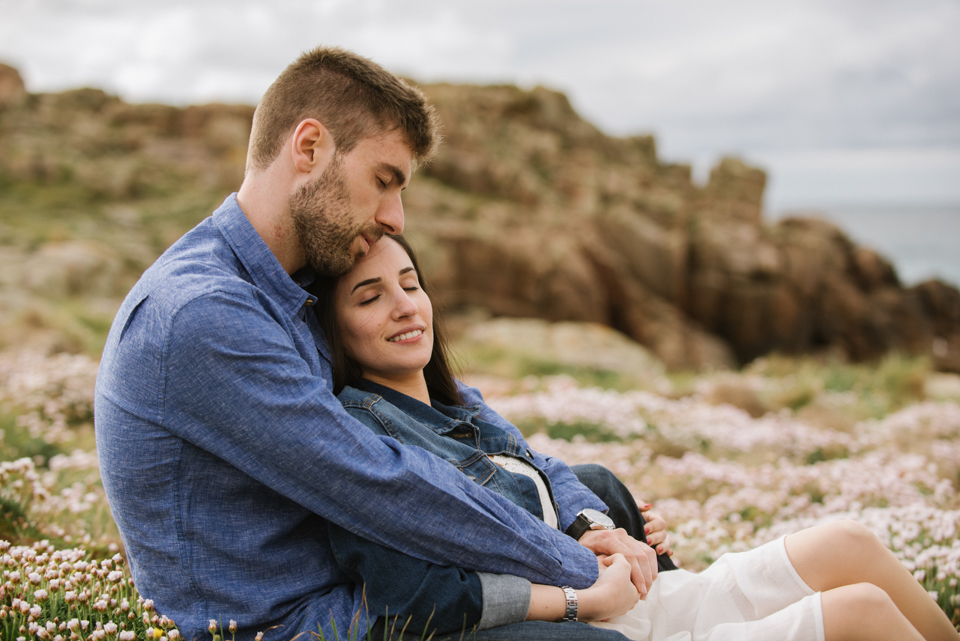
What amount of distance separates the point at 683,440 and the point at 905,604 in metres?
4.89

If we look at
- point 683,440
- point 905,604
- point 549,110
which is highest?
point 549,110

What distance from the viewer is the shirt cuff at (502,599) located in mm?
2303

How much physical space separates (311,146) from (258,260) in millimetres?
499

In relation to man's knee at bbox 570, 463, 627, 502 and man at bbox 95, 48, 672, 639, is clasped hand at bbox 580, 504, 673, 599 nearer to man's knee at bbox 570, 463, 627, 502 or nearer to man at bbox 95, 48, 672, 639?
man at bbox 95, 48, 672, 639

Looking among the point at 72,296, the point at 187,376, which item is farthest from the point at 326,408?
the point at 72,296

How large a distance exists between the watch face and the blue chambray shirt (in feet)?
1.48

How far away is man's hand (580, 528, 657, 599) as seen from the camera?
2.70m

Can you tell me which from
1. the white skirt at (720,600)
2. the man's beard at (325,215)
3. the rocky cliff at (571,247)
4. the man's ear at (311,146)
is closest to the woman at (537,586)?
the white skirt at (720,600)

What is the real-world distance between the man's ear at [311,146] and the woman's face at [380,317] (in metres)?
0.46

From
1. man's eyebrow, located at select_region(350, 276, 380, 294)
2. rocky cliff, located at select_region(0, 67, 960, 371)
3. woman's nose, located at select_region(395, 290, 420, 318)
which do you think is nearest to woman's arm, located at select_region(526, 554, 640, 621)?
woman's nose, located at select_region(395, 290, 420, 318)

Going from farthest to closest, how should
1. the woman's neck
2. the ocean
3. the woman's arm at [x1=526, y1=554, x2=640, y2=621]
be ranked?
1. the ocean
2. the woman's neck
3. the woman's arm at [x1=526, y1=554, x2=640, y2=621]

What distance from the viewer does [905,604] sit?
102 inches

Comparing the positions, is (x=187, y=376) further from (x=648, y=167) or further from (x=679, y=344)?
(x=648, y=167)

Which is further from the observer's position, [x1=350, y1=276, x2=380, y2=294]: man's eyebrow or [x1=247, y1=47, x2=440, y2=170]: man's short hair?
[x1=350, y1=276, x2=380, y2=294]: man's eyebrow
